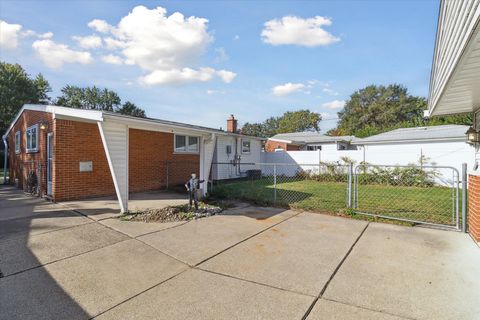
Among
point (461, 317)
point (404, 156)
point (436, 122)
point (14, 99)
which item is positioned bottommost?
point (461, 317)

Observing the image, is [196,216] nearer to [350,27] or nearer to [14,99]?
[350,27]

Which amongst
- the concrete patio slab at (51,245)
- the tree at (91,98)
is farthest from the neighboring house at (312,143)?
the tree at (91,98)

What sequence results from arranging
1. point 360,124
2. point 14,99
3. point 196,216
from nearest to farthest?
1. point 196,216
2. point 14,99
3. point 360,124

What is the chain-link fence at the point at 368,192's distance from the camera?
651 centimetres

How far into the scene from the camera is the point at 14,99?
25.3 m

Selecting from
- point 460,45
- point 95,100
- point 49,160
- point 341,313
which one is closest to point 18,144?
point 49,160

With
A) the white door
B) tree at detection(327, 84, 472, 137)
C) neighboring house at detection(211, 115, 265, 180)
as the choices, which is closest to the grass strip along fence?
neighboring house at detection(211, 115, 265, 180)

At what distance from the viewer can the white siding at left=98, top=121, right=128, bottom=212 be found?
6.03m

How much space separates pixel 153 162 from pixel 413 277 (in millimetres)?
9432

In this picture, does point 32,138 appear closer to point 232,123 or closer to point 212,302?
point 232,123

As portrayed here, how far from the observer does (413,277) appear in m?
3.33

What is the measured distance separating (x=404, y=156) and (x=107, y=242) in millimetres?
14888

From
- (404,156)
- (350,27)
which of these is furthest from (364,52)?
(404,156)

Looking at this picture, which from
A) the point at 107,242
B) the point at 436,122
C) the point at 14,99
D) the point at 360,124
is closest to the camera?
the point at 107,242
